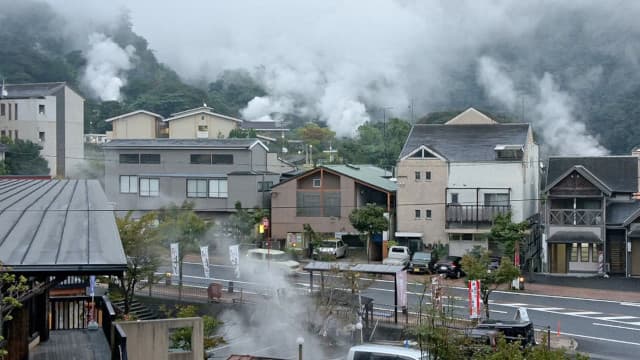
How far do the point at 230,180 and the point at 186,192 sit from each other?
2.42 metres

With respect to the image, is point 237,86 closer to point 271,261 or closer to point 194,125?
point 194,125

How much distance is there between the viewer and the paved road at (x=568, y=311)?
1914cm

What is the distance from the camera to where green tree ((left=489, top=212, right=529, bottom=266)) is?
1109 inches

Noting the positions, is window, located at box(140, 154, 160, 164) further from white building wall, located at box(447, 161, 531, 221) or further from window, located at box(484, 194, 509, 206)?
window, located at box(484, 194, 509, 206)

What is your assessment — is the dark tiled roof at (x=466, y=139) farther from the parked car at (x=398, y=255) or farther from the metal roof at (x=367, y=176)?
the parked car at (x=398, y=255)

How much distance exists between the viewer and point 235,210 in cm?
3503


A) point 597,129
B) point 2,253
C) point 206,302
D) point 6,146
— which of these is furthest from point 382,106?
point 2,253

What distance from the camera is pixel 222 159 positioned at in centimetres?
3762

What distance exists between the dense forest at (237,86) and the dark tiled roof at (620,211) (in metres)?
21.4

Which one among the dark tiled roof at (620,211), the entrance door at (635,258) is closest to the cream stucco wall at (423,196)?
the dark tiled roof at (620,211)

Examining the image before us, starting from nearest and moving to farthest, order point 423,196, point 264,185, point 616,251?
point 616,251, point 423,196, point 264,185

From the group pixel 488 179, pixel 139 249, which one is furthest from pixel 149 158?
pixel 139 249

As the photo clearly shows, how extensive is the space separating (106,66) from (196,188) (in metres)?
40.8

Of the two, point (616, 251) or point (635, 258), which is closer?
point (635, 258)
